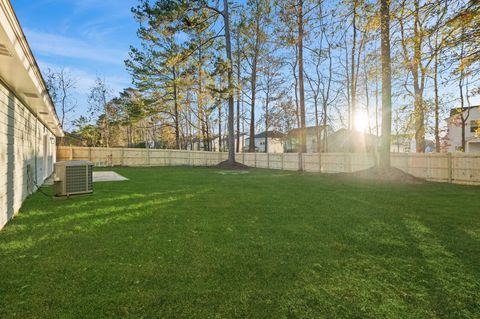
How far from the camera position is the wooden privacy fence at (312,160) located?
852 centimetres

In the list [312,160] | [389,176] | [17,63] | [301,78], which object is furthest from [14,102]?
[312,160]

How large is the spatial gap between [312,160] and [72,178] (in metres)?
11.7

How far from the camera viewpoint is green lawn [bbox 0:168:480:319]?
1619 millimetres

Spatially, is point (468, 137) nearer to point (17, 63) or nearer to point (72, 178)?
point (72, 178)

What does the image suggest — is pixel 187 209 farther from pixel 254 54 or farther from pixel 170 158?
pixel 254 54

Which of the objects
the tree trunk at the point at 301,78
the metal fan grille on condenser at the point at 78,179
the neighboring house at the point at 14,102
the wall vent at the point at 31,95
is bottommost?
the metal fan grille on condenser at the point at 78,179

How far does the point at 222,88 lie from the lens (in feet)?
49.1

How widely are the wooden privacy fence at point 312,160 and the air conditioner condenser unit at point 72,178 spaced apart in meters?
10.6

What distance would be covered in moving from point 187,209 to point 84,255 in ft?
6.95

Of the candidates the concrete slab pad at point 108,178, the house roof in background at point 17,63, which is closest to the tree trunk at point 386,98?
the house roof in background at point 17,63

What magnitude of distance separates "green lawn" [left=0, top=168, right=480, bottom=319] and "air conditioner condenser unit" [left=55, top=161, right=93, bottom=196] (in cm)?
98

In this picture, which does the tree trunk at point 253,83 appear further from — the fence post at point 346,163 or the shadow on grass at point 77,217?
the shadow on grass at point 77,217

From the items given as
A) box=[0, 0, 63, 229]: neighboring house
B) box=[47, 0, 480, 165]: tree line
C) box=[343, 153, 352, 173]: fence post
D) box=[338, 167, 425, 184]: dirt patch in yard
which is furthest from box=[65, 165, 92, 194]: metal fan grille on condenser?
box=[343, 153, 352, 173]: fence post

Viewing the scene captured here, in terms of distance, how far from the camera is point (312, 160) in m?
14.0
